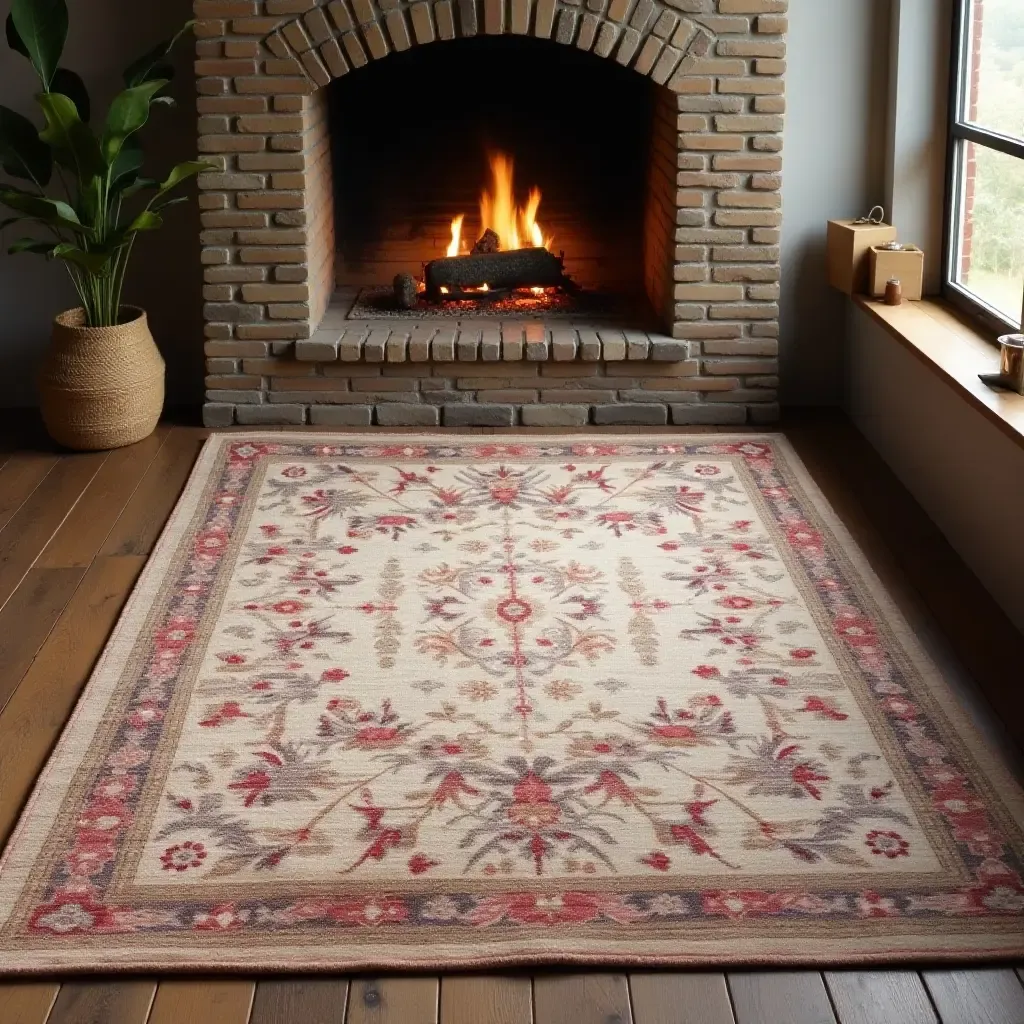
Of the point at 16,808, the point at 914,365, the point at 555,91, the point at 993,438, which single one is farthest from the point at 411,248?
the point at 16,808

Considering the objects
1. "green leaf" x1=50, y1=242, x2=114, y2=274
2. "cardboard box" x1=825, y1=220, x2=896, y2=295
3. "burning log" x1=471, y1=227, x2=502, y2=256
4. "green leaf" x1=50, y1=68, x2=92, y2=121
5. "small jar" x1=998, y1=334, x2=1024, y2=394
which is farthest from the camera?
"burning log" x1=471, y1=227, x2=502, y2=256

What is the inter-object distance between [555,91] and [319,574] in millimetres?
2384

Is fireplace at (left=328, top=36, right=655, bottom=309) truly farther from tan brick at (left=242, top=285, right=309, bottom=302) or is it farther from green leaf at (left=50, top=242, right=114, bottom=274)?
green leaf at (left=50, top=242, right=114, bottom=274)

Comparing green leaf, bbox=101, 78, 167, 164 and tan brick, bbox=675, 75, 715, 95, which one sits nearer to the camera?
green leaf, bbox=101, 78, 167, 164

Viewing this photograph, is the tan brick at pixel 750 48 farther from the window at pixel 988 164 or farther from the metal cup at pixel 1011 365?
the metal cup at pixel 1011 365

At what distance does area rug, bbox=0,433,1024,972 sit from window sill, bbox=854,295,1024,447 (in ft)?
1.58

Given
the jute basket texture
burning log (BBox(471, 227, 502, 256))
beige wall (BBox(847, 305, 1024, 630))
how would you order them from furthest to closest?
burning log (BBox(471, 227, 502, 256)) → the jute basket texture → beige wall (BBox(847, 305, 1024, 630))

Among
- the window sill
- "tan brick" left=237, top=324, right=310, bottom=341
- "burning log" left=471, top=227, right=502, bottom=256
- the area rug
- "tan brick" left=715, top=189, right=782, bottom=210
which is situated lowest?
the area rug

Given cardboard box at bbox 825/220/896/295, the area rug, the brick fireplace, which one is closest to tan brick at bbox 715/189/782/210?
the brick fireplace

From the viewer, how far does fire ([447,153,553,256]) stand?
540cm

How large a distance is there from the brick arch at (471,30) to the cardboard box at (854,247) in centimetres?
69

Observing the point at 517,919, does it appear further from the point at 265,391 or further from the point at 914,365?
the point at 265,391

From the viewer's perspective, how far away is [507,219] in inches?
214

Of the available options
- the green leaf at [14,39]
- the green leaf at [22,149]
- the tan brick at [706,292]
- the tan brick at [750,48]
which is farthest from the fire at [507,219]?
the green leaf at [14,39]
